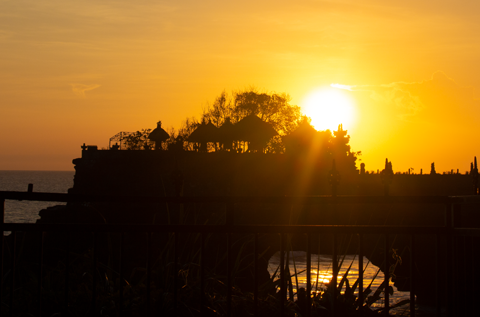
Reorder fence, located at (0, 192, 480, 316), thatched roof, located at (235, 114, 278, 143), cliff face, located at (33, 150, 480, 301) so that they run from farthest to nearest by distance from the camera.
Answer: thatched roof, located at (235, 114, 278, 143)
cliff face, located at (33, 150, 480, 301)
fence, located at (0, 192, 480, 316)

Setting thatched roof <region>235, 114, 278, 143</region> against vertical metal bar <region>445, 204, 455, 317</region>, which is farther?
thatched roof <region>235, 114, 278, 143</region>


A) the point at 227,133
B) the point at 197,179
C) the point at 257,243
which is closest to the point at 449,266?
the point at 257,243

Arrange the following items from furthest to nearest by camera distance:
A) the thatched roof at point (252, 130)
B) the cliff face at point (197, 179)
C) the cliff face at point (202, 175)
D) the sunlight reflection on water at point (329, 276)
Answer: the thatched roof at point (252, 130), the cliff face at point (202, 175), the cliff face at point (197, 179), the sunlight reflection on water at point (329, 276)

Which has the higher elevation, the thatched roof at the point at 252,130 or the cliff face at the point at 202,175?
the thatched roof at the point at 252,130

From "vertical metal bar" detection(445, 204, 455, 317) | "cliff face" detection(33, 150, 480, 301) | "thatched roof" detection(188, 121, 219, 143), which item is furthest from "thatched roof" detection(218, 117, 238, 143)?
"vertical metal bar" detection(445, 204, 455, 317)

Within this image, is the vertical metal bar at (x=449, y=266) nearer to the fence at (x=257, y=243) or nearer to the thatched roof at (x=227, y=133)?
the fence at (x=257, y=243)

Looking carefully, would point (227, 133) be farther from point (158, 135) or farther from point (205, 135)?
point (158, 135)

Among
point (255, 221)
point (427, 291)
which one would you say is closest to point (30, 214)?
point (255, 221)

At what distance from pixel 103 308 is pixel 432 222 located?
1337 inches

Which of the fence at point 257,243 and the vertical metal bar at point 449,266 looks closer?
the fence at point 257,243

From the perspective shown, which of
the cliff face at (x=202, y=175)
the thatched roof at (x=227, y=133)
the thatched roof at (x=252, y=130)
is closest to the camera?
the cliff face at (x=202, y=175)

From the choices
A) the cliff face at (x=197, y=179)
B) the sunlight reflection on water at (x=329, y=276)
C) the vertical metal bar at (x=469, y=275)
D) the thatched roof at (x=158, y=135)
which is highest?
the thatched roof at (x=158, y=135)

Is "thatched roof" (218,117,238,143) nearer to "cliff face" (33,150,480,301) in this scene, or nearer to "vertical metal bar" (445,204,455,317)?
"cliff face" (33,150,480,301)

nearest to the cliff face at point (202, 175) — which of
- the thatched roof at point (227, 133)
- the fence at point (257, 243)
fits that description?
the thatched roof at point (227, 133)
